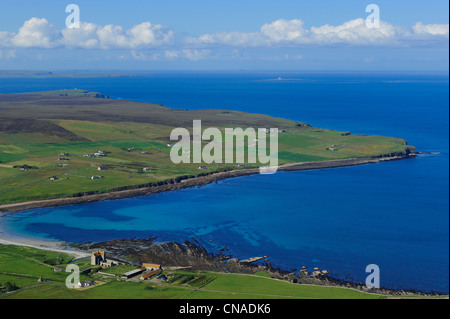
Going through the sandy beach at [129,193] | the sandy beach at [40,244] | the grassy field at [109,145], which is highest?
the grassy field at [109,145]

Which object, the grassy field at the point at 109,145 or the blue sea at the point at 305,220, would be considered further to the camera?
the grassy field at the point at 109,145

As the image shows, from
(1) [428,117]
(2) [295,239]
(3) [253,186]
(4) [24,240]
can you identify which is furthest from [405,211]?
(1) [428,117]

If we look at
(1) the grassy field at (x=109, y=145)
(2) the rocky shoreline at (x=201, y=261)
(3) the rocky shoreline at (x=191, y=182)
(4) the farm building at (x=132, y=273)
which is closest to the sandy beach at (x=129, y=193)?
(3) the rocky shoreline at (x=191, y=182)

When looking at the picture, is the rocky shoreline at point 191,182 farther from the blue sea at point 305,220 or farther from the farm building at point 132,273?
the farm building at point 132,273

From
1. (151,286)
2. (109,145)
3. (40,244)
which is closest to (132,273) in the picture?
(151,286)
